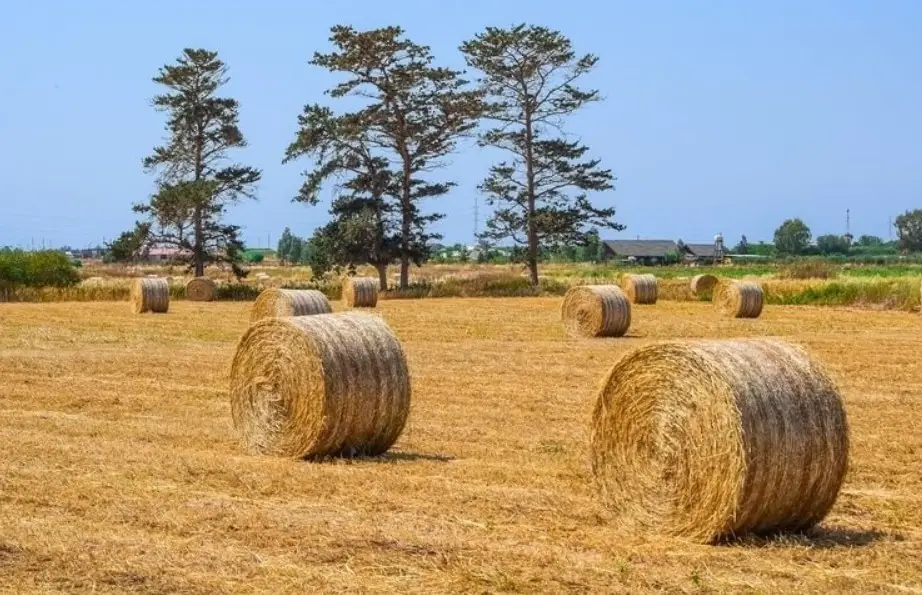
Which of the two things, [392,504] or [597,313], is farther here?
[597,313]

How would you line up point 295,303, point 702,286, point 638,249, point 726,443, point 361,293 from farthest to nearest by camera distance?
1. point 638,249
2. point 702,286
3. point 361,293
4. point 295,303
5. point 726,443

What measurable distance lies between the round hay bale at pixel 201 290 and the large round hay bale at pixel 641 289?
1470 cm

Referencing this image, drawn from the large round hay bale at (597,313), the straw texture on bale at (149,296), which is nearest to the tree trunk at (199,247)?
the straw texture on bale at (149,296)

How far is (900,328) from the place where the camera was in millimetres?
29953

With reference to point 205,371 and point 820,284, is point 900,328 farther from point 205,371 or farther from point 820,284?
point 205,371

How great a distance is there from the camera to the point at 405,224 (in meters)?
54.3

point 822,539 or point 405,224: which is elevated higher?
point 405,224

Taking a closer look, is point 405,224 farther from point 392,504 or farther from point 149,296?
point 392,504

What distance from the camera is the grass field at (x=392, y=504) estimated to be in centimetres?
732

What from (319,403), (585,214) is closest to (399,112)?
(585,214)

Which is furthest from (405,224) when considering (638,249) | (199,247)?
(638,249)

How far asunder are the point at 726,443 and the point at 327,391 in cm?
419

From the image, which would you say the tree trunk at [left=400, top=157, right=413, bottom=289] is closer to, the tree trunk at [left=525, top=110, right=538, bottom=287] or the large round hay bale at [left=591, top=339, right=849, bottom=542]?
the tree trunk at [left=525, top=110, right=538, bottom=287]

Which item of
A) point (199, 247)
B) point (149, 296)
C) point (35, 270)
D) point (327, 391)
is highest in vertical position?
point (199, 247)
